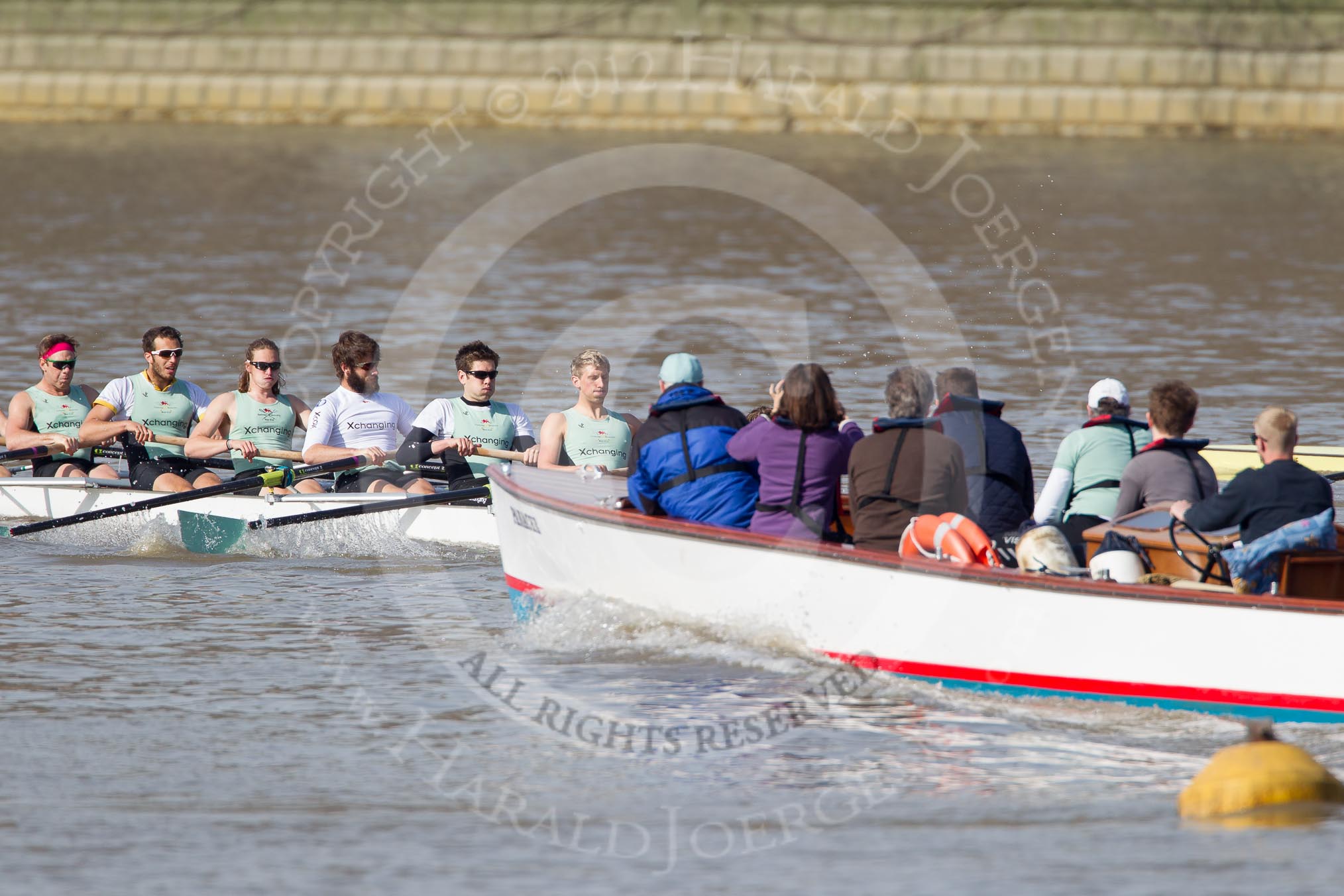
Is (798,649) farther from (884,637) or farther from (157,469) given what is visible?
(157,469)

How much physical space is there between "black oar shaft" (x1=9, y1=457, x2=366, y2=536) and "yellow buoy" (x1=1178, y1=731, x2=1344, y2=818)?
22.3ft

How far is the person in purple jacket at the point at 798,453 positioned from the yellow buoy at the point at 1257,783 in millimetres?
2542

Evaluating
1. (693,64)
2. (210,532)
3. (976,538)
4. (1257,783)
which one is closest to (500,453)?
(210,532)

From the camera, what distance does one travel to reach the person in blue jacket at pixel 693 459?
31.4ft

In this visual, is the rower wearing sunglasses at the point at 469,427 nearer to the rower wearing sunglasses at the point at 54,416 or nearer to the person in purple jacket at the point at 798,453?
the rower wearing sunglasses at the point at 54,416

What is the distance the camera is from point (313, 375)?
60.8 feet

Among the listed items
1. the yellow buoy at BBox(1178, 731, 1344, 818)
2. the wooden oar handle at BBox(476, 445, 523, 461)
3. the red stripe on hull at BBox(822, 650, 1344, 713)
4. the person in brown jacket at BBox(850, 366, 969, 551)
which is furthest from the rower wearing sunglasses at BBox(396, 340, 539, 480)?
the yellow buoy at BBox(1178, 731, 1344, 818)

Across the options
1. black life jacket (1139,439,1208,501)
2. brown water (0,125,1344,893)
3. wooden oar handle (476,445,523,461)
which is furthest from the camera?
wooden oar handle (476,445,523,461)

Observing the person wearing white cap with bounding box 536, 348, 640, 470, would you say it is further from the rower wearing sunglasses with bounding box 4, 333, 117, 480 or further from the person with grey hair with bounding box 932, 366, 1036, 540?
the rower wearing sunglasses with bounding box 4, 333, 117, 480


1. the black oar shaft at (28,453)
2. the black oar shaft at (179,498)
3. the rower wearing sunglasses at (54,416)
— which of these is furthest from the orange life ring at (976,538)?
the black oar shaft at (28,453)

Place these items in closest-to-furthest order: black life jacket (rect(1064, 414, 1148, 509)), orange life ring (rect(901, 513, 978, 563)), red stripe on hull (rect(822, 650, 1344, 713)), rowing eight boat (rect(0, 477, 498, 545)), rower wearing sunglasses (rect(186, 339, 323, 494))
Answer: red stripe on hull (rect(822, 650, 1344, 713)) < orange life ring (rect(901, 513, 978, 563)) < black life jacket (rect(1064, 414, 1148, 509)) < rowing eight boat (rect(0, 477, 498, 545)) < rower wearing sunglasses (rect(186, 339, 323, 494))

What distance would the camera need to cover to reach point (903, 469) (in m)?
9.06

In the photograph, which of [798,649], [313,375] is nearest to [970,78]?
[313,375]

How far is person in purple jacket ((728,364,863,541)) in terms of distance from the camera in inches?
364
